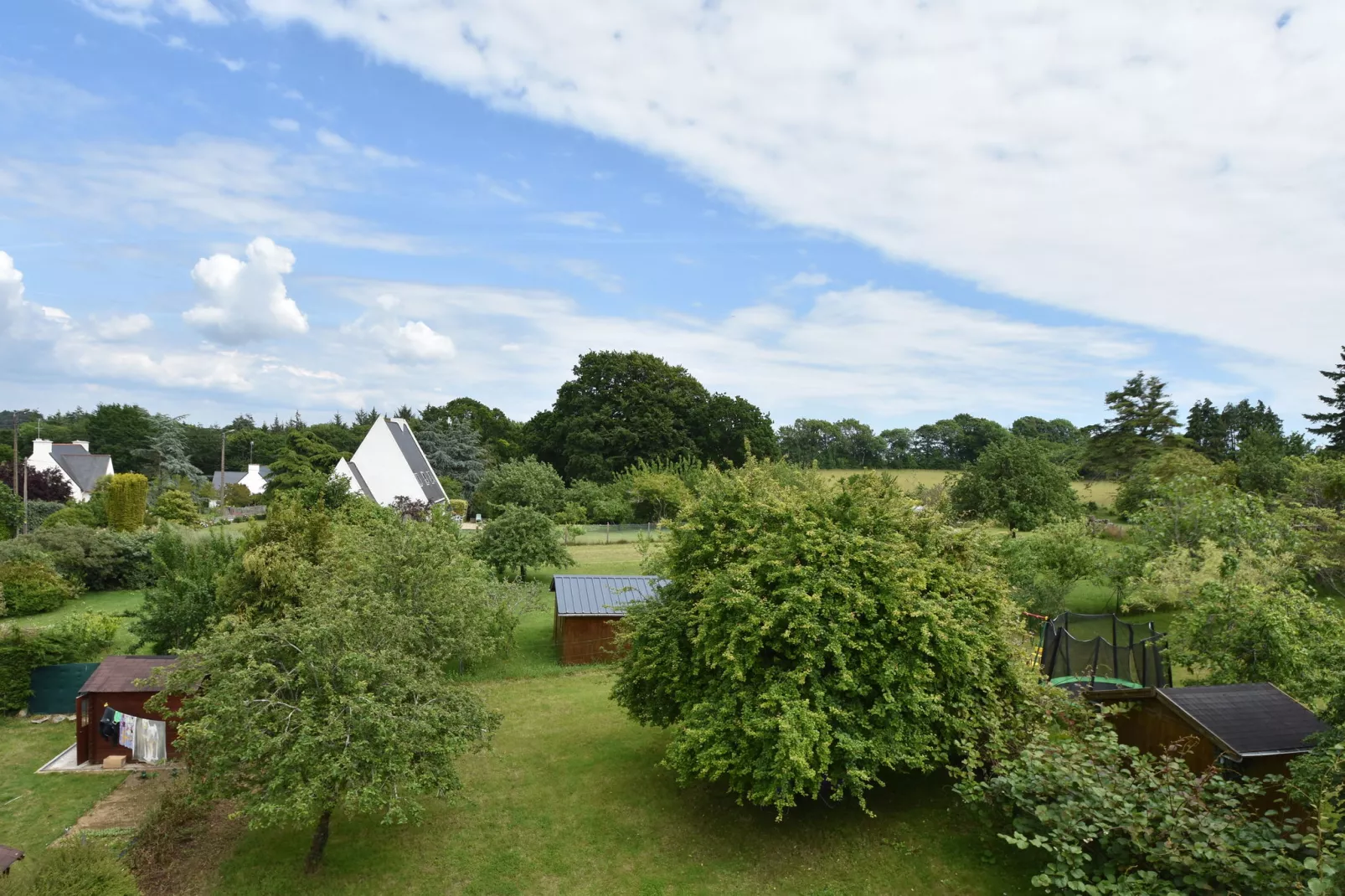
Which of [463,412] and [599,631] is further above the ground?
[463,412]

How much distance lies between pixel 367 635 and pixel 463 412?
69.5 m

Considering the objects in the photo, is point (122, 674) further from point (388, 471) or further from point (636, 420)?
point (636, 420)

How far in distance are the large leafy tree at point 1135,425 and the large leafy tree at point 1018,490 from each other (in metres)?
21.0

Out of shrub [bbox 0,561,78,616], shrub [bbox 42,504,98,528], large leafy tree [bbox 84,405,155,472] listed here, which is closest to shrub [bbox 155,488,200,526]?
shrub [bbox 42,504,98,528]

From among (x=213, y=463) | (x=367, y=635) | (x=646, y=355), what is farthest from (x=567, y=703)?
(x=213, y=463)

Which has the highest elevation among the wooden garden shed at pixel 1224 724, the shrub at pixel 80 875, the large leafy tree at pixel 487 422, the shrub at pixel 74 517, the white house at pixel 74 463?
the large leafy tree at pixel 487 422

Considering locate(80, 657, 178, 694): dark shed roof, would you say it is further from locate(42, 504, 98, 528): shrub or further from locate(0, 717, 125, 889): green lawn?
locate(42, 504, 98, 528): shrub

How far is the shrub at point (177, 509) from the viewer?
38344 millimetres

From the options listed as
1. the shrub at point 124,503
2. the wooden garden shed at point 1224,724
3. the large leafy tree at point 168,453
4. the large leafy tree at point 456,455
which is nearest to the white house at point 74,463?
the large leafy tree at point 168,453

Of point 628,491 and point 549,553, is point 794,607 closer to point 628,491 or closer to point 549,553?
point 549,553

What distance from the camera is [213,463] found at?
9125 centimetres

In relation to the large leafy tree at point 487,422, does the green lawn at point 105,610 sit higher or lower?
lower

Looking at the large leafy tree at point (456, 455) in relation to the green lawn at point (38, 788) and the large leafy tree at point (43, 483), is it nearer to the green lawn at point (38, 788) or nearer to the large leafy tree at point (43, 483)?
the large leafy tree at point (43, 483)

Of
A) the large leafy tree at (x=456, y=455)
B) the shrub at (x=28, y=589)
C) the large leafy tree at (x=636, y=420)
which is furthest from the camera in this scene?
the large leafy tree at (x=456, y=455)
